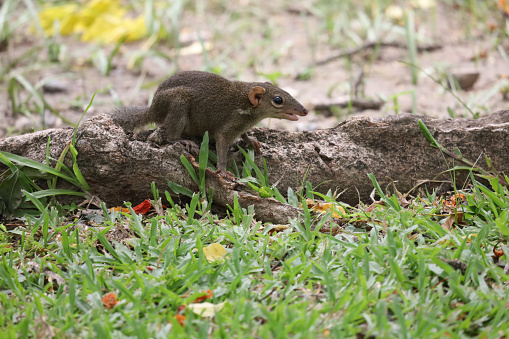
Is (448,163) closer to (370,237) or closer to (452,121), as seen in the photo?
(452,121)

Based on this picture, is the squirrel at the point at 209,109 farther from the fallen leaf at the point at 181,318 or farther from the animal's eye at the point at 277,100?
the fallen leaf at the point at 181,318

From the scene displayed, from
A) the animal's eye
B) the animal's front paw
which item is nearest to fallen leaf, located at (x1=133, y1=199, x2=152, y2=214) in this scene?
the animal's front paw

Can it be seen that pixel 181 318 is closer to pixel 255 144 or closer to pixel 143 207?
pixel 143 207

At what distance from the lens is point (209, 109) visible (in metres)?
4.14

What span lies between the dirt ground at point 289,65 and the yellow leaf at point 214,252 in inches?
134

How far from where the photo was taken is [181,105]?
4.05 metres

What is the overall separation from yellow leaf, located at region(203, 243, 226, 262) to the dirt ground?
11.2 ft

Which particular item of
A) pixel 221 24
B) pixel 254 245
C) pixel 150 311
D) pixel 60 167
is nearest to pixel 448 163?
pixel 254 245

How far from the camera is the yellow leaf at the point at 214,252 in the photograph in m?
2.97

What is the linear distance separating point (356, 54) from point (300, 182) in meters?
5.03

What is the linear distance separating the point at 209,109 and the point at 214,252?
1.49m

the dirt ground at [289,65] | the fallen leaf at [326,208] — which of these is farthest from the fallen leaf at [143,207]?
the dirt ground at [289,65]

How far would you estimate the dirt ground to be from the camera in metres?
6.71

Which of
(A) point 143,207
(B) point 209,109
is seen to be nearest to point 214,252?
(A) point 143,207
